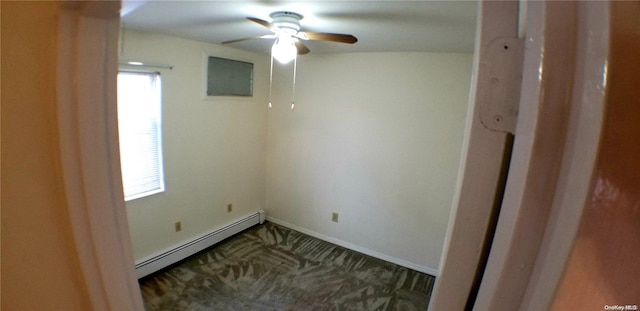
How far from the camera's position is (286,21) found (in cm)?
168

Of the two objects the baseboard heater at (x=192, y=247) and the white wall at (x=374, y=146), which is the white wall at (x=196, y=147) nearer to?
the baseboard heater at (x=192, y=247)

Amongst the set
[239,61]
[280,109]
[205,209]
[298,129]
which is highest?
[239,61]

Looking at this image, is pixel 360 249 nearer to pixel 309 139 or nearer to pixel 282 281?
pixel 282 281

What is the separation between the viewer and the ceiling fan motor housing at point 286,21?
5.38ft

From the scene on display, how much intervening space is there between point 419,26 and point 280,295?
245cm

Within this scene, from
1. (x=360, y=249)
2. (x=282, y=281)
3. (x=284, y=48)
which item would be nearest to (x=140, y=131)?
(x=284, y=48)

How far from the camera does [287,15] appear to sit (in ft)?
5.36

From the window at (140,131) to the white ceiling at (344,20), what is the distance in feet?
1.57

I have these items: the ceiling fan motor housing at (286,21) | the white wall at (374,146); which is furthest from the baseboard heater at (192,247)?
the ceiling fan motor housing at (286,21)

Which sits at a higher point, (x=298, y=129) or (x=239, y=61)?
(x=239, y=61)

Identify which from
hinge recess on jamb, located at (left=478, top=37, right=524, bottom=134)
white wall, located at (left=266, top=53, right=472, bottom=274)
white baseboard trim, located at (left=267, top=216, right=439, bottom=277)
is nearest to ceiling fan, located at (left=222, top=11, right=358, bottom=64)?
white wall, located at (left=266, top=53, right=472, bottom=274)

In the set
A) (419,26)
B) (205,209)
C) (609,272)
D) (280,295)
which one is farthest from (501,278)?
(205,209)

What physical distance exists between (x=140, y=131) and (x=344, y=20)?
6.75 feet

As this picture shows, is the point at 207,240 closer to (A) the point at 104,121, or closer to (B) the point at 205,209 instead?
(B) the point at 205,209
